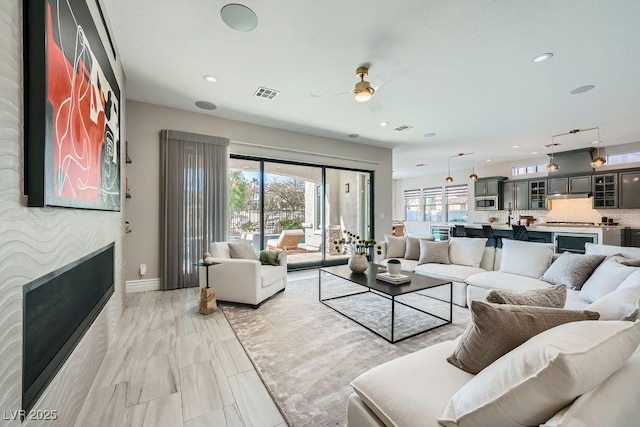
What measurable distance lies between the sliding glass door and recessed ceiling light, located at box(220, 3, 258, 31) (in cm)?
273

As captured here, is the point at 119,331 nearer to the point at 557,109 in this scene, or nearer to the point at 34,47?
the point at 34,47

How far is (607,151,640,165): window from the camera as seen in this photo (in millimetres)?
5867

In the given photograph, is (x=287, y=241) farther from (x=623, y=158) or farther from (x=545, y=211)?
(x=623, y=158)

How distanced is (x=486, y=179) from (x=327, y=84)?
723 centimetres

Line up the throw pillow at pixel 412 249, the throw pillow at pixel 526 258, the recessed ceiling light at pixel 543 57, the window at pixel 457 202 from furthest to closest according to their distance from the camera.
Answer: the window at pixel 457 202
the throw pillow at pixel 412 249
the throw pillow at pixel 526 258
the recessed ceiling light at pixel 543 57

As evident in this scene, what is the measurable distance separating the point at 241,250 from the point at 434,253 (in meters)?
2.89

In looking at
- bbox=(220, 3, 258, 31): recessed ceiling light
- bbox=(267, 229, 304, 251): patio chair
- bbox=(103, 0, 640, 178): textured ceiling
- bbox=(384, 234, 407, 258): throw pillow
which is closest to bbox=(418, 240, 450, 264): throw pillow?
bbox=(384, 234, 407, 258): throw pillow

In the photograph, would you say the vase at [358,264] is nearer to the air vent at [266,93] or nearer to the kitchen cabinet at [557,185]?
the air vent at [266,93]

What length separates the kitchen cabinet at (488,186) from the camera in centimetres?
797

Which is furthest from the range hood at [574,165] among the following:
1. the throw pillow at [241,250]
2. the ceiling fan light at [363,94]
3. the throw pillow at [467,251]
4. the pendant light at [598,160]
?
the throw pillow at [241,250]

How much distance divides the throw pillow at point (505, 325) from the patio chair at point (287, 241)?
4.56 metres

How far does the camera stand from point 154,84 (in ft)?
10.9

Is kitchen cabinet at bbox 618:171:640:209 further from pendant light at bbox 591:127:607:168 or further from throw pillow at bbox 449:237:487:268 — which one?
throw pillow at bbox 449:237:487:268

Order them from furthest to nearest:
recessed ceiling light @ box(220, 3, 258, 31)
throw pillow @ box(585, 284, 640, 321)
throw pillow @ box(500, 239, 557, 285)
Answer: throw pillow @ box(500, 239, 557, 285)
recessed ceiling light @ box(220, 3, 258, 31)
throw pillow @ box(585, 284, 640, 321)
